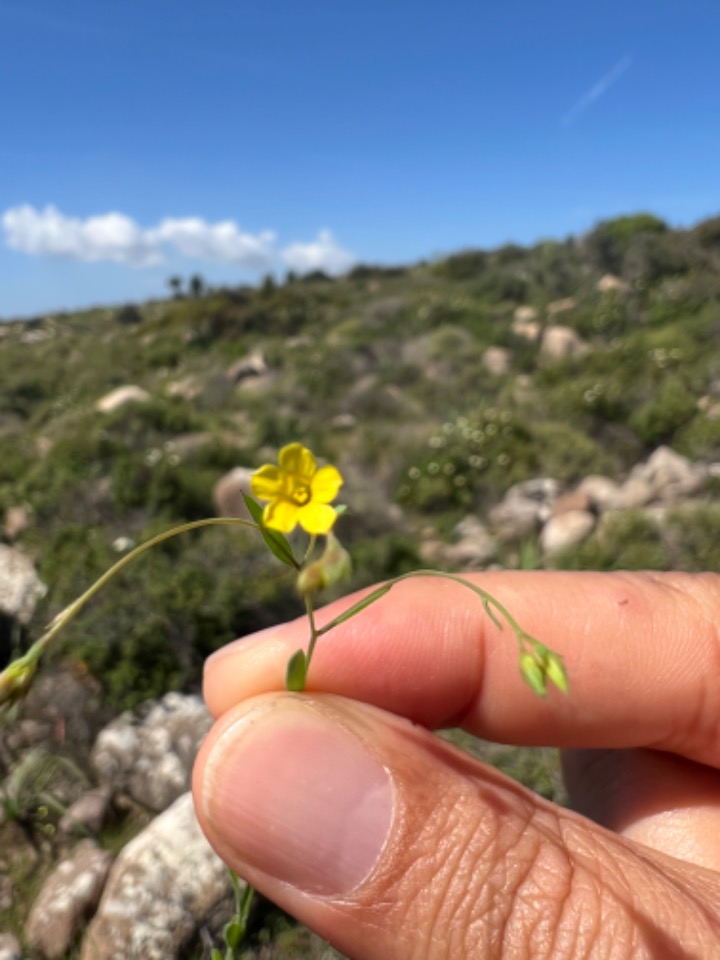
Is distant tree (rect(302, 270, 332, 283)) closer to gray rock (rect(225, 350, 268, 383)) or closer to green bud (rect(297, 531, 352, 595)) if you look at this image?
gray rock (rect(225, 350, 268, 383))

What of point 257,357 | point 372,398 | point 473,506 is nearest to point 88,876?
point 473,506

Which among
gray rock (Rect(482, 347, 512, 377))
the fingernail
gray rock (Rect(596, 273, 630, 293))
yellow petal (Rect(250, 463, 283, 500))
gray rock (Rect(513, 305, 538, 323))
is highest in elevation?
gray rock (Rect(596, 273, 630, 293))

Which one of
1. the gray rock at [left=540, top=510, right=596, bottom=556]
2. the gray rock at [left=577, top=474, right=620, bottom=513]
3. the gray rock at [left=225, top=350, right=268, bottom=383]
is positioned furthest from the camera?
the gray rock at [left=225, top=350, right=268, bottom=383]

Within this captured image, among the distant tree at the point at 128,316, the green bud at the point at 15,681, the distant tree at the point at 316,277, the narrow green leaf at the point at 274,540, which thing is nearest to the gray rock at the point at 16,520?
the green bud at the point at 15,681

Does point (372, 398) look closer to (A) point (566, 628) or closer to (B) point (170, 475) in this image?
(B) point (170, 475)

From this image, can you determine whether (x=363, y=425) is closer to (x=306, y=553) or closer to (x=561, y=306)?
(x=306, y=553)

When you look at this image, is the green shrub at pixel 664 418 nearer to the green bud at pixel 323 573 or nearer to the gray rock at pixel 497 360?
the gray rock at pixel 497 360

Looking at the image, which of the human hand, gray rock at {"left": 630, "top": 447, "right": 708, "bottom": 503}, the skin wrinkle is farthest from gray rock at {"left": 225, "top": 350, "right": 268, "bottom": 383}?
the skin wrinkle
